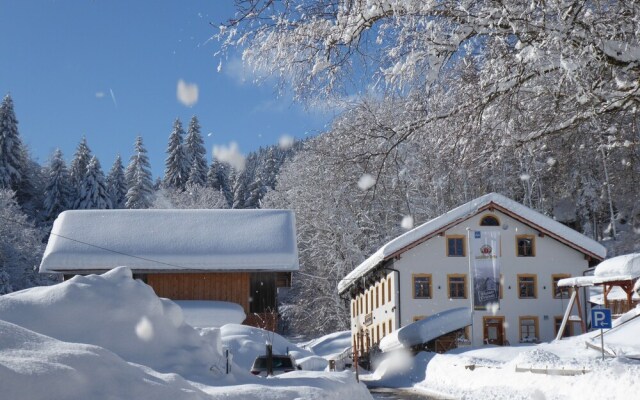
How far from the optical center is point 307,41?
8.42m

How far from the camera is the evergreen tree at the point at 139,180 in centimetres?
7794

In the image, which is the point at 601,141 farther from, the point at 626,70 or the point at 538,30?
the point at 538,30

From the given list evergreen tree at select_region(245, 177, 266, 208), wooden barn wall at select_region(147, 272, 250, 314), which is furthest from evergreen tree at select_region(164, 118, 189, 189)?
wooden barn wall at select_region(147, 272, 250, 314)

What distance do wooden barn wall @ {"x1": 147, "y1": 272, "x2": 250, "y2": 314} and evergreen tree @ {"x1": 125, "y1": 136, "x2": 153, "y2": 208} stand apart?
1717 inches

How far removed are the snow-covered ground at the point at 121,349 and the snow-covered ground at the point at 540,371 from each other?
540cm

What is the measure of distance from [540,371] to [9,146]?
2489 inches

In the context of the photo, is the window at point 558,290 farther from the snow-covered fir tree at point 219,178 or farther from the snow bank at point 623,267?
the snow-covered fir tree at point 219,178

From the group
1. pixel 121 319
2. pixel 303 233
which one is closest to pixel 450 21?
pixel 121 319

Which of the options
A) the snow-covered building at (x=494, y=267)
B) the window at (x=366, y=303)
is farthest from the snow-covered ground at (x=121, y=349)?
the window at (x=366, y=303)

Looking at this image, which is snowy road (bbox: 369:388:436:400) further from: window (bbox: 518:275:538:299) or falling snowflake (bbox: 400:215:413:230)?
falling snowflake (bbox: 400:215:413:230)

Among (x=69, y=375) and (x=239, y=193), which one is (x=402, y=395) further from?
(x=239, y=193)

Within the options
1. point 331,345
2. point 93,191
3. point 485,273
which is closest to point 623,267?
point 485,273

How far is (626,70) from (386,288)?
32205mm

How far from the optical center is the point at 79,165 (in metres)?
78.2
